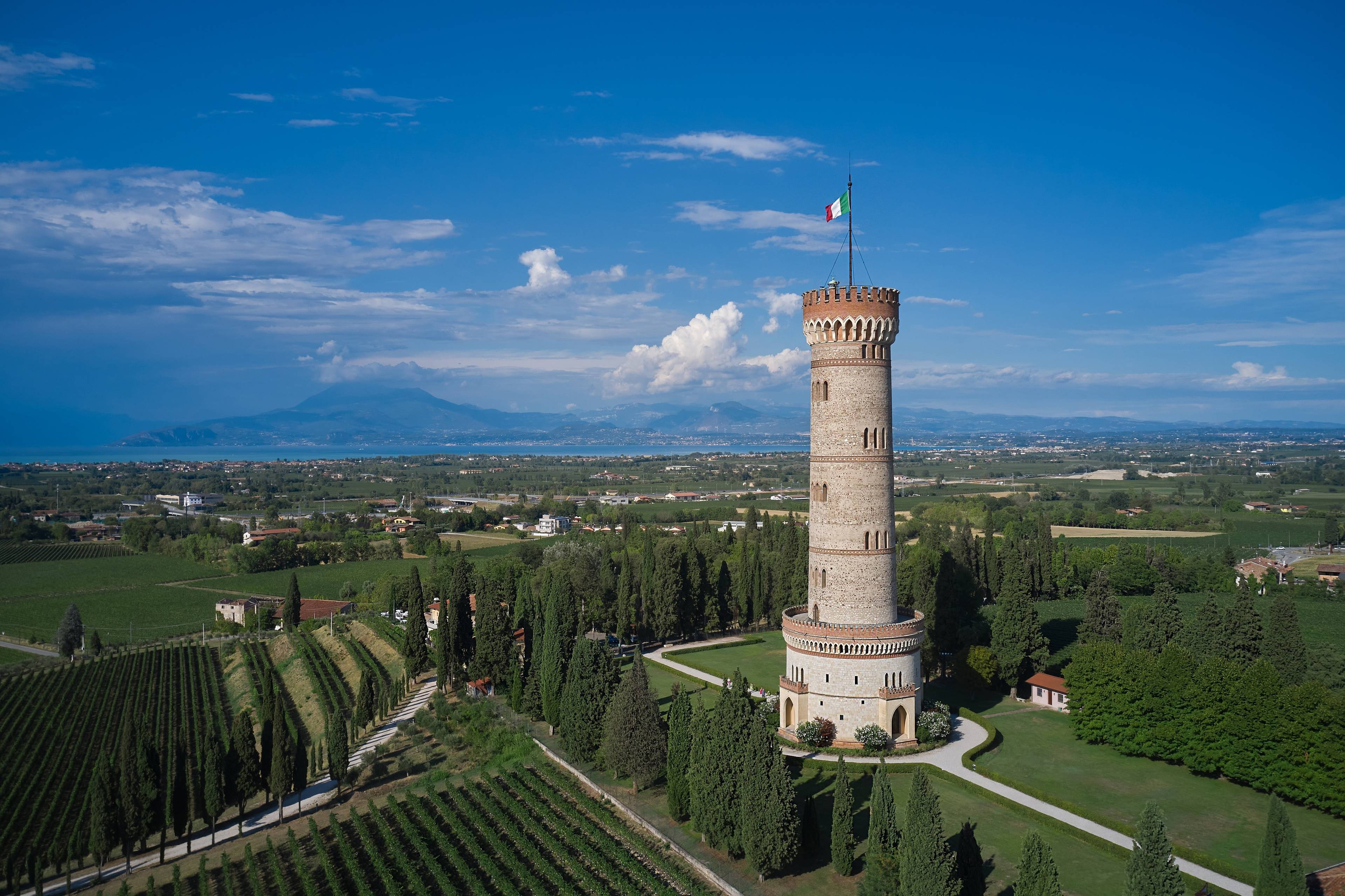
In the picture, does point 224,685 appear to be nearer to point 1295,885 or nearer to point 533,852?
point 533,852

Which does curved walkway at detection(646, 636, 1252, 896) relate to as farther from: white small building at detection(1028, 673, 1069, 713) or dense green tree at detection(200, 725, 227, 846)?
dense green tree at detection(200, 725, 227, 846)

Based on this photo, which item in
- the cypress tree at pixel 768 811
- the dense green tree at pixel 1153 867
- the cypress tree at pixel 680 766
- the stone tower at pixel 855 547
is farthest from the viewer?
the stone tower at pixel 855 547

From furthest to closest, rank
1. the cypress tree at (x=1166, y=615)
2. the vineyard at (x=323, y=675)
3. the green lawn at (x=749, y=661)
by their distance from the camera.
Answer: the green lawn at (x=749, y=661) < the vineyard at (x=323, y=675) < the cypress tree at (x=1166, y=615)

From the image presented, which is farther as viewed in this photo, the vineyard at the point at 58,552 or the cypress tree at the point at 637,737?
the vineyard at the point at 58,552

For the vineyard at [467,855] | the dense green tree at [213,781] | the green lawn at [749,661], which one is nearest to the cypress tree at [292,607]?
the green lawn at [749,661]

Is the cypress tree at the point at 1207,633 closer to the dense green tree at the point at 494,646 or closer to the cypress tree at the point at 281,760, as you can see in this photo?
the dense green tree at the point at 494,646

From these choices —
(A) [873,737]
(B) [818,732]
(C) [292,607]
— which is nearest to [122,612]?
(C) [292,607]

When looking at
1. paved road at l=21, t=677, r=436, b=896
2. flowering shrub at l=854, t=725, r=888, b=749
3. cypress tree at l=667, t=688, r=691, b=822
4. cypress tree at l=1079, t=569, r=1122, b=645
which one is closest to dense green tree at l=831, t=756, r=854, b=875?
cypress tree at l=667, t=688, r=691, b=822
